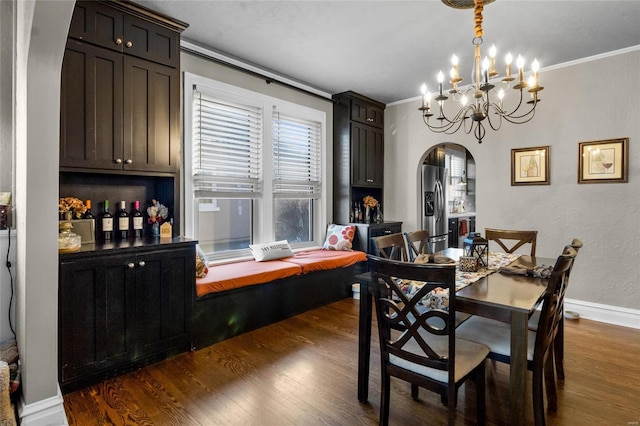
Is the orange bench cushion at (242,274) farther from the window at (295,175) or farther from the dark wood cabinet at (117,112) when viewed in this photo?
the dark wood cabinet at (117,112)

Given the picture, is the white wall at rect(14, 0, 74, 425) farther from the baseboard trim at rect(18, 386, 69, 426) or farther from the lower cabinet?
the lower cabinet

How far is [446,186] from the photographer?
20.4 feet

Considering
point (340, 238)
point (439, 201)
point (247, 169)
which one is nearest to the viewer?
point (247, 169)

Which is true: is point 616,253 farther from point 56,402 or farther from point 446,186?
point 56,402

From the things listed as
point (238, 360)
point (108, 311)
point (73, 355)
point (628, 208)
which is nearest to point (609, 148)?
point (628, 208)

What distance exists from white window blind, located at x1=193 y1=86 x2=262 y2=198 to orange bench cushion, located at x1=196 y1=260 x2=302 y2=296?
81 cm

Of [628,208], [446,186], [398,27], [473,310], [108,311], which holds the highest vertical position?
[398,27]

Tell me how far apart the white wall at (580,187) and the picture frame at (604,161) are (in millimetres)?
50

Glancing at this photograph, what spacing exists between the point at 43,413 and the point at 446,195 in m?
5.92

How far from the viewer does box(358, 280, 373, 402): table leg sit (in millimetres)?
2117

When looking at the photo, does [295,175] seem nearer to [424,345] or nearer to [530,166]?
[530,166]

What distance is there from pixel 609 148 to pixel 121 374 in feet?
16.3

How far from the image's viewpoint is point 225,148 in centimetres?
378

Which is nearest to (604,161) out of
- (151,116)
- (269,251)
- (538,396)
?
(538,396)
